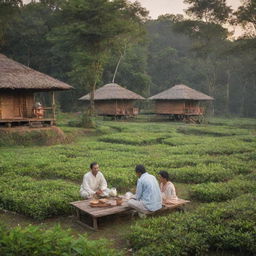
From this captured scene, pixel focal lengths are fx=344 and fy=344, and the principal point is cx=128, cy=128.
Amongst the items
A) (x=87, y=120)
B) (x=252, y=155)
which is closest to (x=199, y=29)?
(x=87, y=120)

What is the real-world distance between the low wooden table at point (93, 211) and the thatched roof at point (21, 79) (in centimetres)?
1438

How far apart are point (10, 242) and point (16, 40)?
1815 inches

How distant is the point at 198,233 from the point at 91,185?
3.56 meters

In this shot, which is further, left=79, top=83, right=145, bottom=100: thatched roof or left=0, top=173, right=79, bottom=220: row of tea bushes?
left=79, top=83, right=145, bottom=100: thatched roof

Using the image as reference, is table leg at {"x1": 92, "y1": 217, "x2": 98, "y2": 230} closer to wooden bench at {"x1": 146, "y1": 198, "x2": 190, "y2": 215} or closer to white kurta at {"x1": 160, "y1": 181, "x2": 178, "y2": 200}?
wooden bench at {"x1": 146, "y1": 198, "x2": 190, "y2": 215}

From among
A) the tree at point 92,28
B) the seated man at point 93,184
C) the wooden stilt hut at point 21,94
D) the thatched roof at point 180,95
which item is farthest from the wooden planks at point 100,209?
the thatched roof at point 180,95

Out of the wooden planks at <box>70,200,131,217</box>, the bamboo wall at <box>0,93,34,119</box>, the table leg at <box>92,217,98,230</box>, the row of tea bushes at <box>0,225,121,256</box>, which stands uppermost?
the bamboo wall at <box>0,93,34,119</box>

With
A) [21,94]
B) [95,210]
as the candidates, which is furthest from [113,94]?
[95,210]

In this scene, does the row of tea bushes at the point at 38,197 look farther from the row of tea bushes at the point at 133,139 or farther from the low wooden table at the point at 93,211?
the row of tea bushes at the point at 133,139

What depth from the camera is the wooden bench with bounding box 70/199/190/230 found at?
25.2 feet

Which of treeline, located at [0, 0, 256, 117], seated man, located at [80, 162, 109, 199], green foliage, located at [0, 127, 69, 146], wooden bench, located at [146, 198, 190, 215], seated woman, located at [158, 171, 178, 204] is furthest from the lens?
treeline, located at [0, 0, 256, 117]

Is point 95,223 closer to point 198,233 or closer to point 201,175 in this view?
point 198,233

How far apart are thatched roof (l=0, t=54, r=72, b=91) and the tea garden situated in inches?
163

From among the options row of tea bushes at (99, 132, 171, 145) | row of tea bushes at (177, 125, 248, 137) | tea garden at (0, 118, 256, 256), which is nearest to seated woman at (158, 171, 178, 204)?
tea garden at (0, 118, 256, 256)
